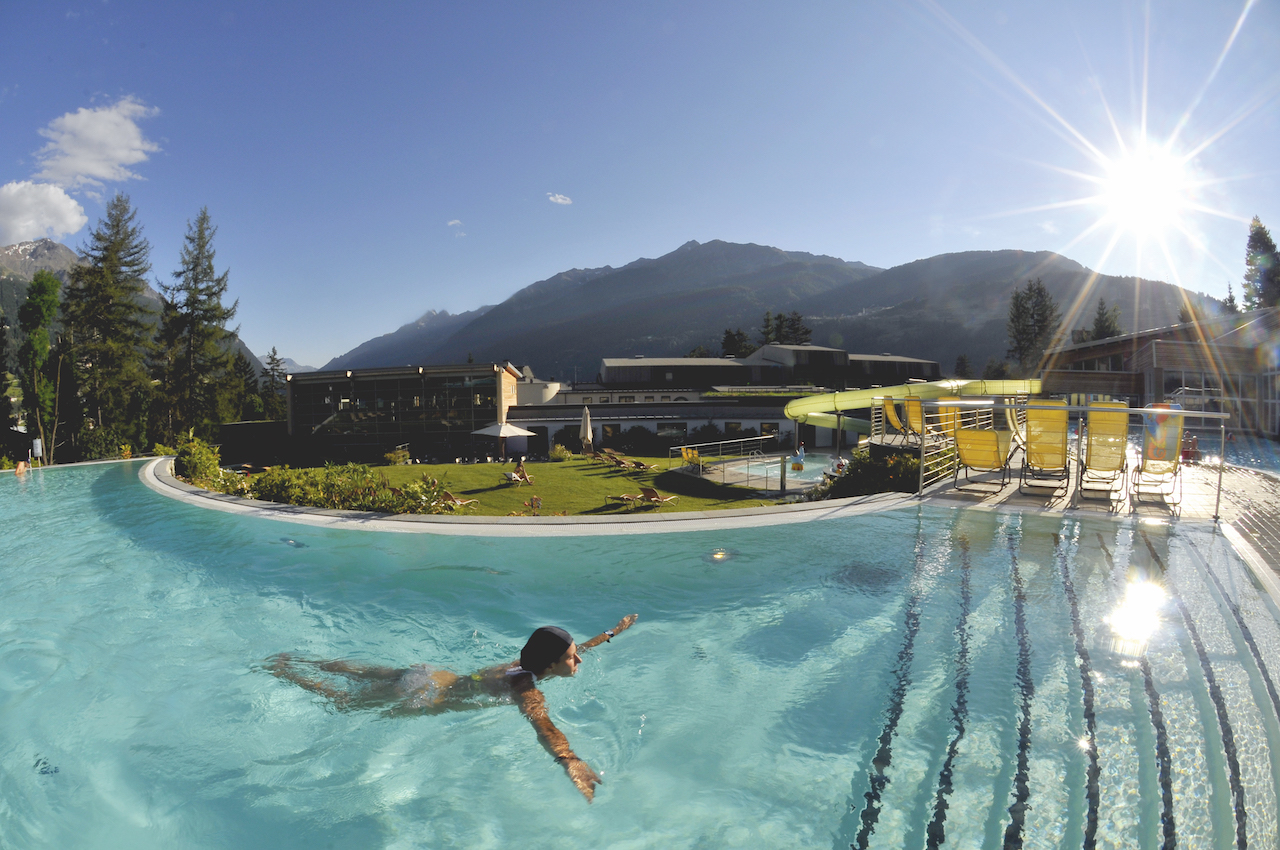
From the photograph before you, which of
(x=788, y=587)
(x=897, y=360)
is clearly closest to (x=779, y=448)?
(x=788, y=587)

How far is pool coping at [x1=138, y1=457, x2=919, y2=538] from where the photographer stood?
8.90 metres

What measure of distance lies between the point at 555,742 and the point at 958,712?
124 inches

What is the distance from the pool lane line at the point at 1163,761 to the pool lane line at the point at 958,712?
1033mm

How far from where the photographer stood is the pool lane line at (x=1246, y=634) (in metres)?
4.03

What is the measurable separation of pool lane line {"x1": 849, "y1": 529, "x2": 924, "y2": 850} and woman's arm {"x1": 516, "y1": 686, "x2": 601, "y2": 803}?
5.86ft

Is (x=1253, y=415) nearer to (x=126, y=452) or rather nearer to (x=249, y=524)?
(x=249, y=524)

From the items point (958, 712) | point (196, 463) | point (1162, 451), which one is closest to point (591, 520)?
point (958, 712)

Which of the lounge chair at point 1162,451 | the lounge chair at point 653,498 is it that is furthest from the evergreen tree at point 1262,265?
the lounge chair at point 653,498

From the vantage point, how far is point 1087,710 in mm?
4164

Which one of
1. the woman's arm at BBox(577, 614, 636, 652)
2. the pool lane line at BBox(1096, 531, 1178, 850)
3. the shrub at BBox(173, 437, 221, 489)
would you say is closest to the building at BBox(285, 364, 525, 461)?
the shrub at BBox(173, 437, 221, 489)

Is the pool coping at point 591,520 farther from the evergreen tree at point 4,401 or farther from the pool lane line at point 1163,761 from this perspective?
the evergreen tree at point 4,401

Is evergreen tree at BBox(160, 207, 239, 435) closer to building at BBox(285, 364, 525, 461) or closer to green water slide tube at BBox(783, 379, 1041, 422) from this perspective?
building at BBox(285, 364, 525, 461)

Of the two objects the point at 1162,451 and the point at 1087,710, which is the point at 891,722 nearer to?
the point at 1087,710

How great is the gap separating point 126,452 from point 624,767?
3110 cm
